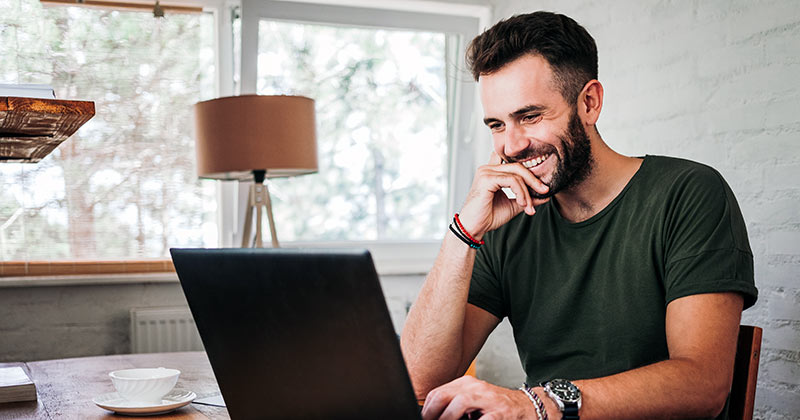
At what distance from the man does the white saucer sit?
426 millimetres

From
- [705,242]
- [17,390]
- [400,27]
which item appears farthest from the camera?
[400,27]

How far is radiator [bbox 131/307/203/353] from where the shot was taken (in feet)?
9.93

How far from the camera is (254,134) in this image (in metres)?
2.68

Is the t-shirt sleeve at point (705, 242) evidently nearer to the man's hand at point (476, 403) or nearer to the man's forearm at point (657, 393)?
the man's forearm at point (657, 393)

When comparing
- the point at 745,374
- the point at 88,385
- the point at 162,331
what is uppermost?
the point at 745,374

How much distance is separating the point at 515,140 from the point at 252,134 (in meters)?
1.43

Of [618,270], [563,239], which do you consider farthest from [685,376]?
[563,239]

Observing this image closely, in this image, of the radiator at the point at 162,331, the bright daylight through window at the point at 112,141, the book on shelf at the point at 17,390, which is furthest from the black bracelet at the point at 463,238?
the bright daylight through window at the point at 112,141

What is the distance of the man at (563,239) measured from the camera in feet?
4.34

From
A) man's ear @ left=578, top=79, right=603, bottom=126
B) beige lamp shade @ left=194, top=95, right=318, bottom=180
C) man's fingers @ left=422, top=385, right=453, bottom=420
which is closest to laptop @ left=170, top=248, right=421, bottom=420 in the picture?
man's fingers @ left=422, top=385, right=453, bottom=420

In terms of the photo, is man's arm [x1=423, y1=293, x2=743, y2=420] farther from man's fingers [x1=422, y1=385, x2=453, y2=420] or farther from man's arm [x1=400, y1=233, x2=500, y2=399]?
man's arm [x1=400, y1=233, x2=500, y2=399]

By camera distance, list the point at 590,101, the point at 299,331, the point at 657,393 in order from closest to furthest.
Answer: the point at 299,331, the point at 657,393, the point at 590,101

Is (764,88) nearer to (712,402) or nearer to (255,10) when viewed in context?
(712,402)

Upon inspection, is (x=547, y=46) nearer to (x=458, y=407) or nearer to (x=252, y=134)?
(x=458, y=407)
